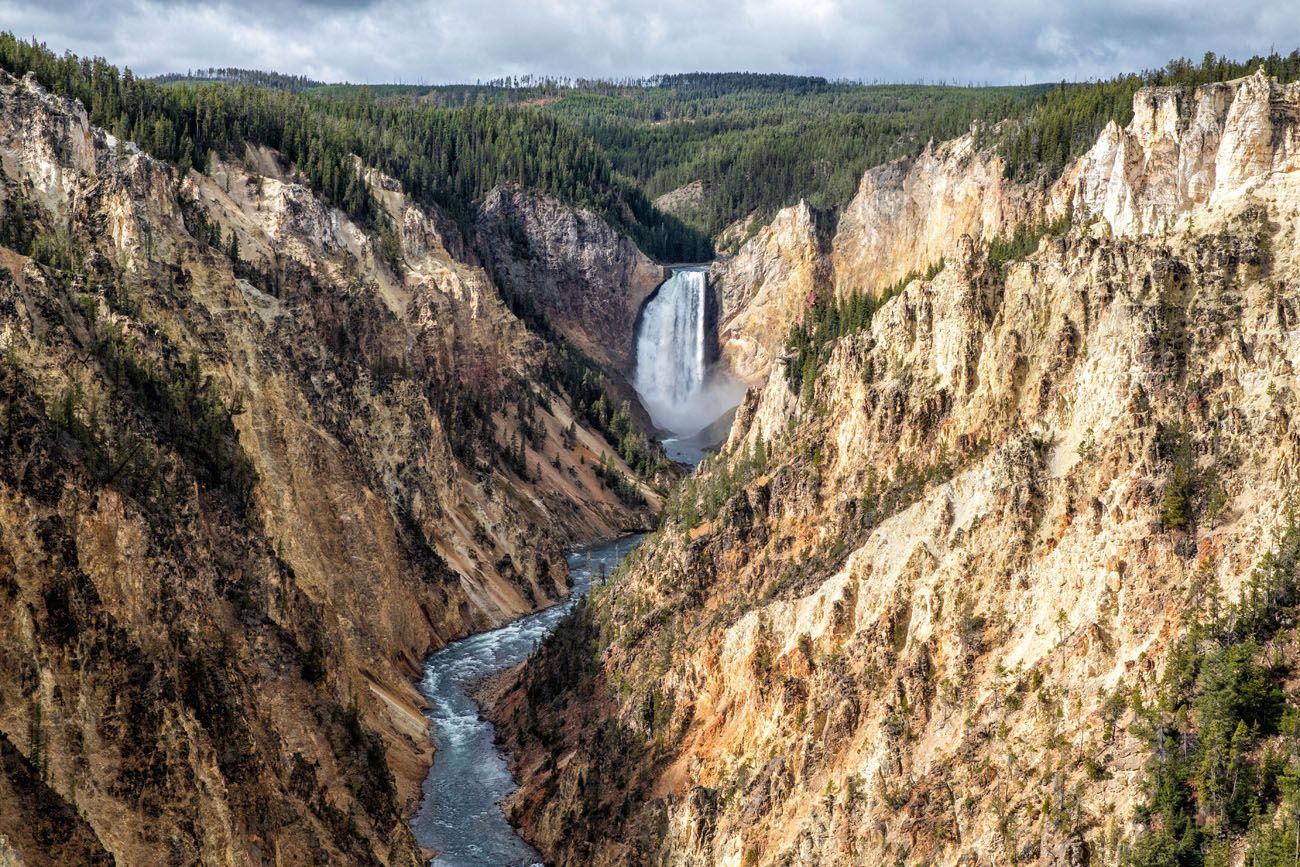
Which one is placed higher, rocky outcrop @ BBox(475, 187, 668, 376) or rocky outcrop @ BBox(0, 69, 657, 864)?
rocky outcrop @ BBox(475, 187, 668, 376)

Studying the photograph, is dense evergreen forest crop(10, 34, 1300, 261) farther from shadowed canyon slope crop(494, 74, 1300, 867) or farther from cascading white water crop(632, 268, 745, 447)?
shadowed canyon slope crop(494, 74, 1300, 867)

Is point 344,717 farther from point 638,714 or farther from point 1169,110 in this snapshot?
point 1169,110

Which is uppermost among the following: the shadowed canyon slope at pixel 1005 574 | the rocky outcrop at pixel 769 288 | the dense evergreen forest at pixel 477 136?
the dense evergreen forest at pixel 477 136

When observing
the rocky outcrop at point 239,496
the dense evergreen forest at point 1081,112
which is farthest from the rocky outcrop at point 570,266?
the dense evergreen forest at point 1081,112

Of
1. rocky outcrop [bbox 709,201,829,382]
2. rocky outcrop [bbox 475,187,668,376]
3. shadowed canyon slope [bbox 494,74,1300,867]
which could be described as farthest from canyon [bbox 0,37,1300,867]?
rocky outcrop [bbox 475,187,668,376]

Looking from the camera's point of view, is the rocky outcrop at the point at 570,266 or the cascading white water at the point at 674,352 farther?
the cascading white water at the point at 674,352

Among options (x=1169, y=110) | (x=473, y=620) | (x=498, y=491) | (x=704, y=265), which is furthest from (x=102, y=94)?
(x=704, y=265)

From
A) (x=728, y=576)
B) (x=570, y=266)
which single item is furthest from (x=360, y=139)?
(x=728, y=576)

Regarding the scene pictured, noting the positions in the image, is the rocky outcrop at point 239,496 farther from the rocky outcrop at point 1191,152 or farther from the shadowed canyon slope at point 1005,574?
the rocky outcrop at point 1191,152
